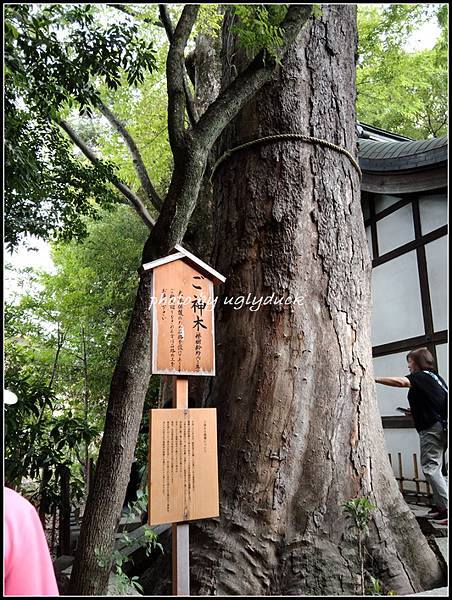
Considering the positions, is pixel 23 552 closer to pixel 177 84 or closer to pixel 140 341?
pixel 140 341

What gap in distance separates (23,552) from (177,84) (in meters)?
3.20

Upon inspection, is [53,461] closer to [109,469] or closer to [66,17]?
[109,469]

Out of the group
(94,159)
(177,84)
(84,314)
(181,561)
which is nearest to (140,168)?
(94,159)

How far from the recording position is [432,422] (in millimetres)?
4418

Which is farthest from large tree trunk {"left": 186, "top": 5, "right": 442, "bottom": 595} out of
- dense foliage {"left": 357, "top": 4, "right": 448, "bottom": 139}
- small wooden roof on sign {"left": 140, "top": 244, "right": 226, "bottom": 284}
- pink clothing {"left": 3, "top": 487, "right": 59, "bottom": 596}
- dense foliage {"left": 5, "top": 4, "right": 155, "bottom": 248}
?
dense foliage {"left": 357, "top": 4, "right": 448, "bottom": 139}

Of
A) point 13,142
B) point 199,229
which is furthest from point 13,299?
point 13,142

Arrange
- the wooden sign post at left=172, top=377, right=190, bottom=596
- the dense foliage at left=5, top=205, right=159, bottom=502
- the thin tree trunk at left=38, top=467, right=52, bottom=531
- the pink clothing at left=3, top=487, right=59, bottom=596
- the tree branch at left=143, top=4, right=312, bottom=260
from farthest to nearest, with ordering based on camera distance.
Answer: the dense foliage at left=5, top=205, right=159, bottom=502 → the thin tree trunk at left=38, top=467, right=52, bottom=531 → the tree branch at left=143, top=4, right=312, bottom=260 → the wooden sign post at left=172, top=377, right=190, bottom=596 → the pink clothing at left=3, top=487, right=59, bottom=596

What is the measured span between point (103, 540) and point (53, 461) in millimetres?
2585

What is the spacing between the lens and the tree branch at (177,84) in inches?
128

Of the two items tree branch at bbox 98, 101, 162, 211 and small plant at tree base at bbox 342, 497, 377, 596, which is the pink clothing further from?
tree branch at bbox 98, 101, 162, 211

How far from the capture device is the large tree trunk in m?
2.92

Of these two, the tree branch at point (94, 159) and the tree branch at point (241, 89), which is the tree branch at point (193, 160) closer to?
the tree branch at point (241, 89)

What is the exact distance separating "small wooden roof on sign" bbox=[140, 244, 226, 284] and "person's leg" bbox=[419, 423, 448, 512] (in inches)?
111

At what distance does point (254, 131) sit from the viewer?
381cm
